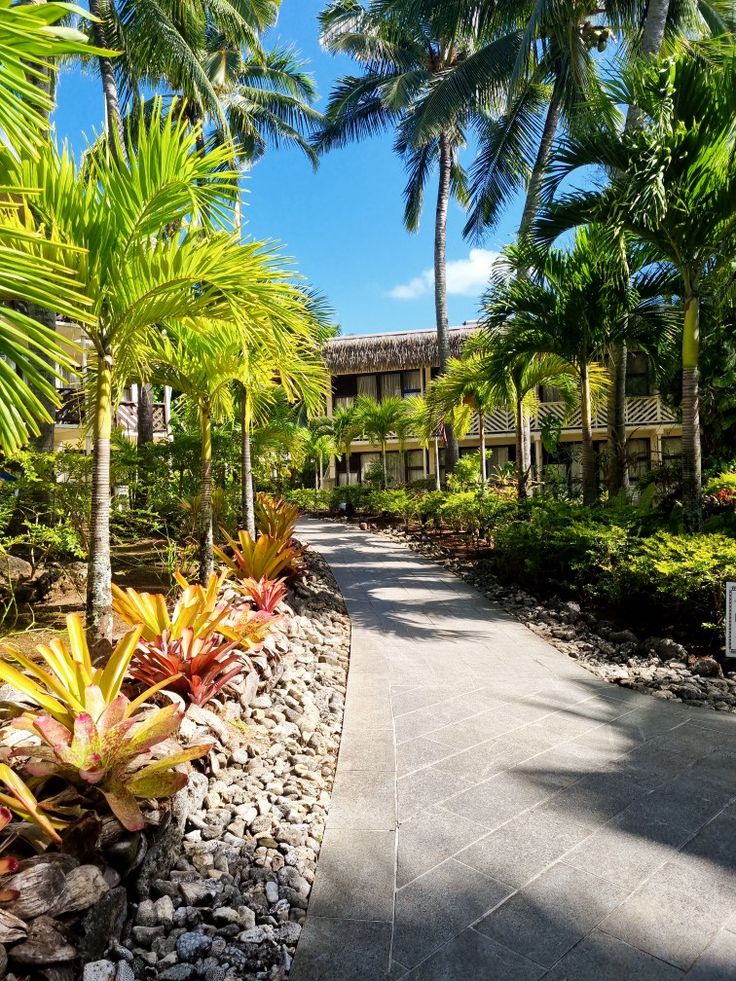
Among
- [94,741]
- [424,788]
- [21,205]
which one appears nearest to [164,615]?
[94,741]

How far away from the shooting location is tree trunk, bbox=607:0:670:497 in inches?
320

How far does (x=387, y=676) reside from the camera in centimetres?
434

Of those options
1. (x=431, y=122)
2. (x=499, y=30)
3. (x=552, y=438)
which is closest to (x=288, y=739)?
(x=552, y=438)

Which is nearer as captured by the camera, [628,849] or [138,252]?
[628,849]

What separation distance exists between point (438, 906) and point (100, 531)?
8.52 feet

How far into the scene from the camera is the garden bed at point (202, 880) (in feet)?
5.46

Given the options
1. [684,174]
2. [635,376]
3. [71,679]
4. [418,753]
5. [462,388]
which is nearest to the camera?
[71,679]

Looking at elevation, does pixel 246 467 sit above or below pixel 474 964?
above

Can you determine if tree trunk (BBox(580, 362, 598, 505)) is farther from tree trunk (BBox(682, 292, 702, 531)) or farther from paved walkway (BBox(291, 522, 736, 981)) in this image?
paved walkway (BBox(291, 522, 736, 981))

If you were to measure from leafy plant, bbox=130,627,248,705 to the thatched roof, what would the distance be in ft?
72.9

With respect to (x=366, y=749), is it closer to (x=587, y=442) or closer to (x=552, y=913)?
(x=552, y=913)

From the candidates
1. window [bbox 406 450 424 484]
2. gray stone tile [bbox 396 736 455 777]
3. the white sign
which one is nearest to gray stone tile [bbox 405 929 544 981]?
gray stone tile [bbox 396 736 455 777]

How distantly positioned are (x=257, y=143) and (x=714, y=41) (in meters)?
18.6

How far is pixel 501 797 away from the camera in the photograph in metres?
2.63
